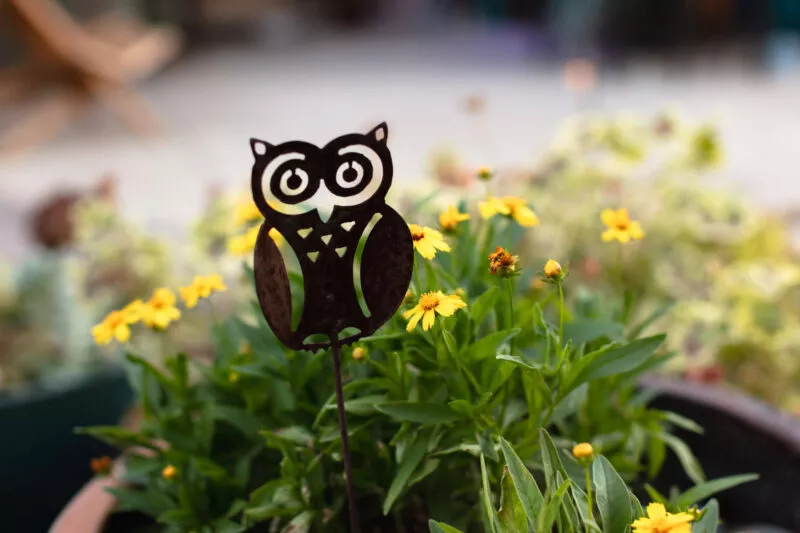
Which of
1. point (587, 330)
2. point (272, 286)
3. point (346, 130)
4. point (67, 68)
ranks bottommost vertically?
point (587, 330)

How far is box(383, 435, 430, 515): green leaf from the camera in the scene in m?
0.76

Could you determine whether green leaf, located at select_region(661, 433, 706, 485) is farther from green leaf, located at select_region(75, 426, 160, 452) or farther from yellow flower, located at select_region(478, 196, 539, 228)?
green leaf, located at select_region(75, 426, 160, 452)

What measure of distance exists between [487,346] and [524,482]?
124 mm

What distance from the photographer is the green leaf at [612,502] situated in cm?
72

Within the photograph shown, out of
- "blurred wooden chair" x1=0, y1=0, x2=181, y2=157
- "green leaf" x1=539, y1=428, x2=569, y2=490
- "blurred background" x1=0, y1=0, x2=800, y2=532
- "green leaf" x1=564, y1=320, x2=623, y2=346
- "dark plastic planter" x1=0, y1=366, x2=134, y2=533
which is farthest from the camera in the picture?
"blurred wooden chair" x1=0, y1=0, x2=181, y2=157

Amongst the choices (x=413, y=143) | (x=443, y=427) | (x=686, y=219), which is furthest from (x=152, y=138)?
(x=443, y=427)

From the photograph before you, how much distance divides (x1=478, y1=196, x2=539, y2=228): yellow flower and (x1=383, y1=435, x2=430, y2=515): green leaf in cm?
22

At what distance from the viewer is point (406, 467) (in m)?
Result: 0.78

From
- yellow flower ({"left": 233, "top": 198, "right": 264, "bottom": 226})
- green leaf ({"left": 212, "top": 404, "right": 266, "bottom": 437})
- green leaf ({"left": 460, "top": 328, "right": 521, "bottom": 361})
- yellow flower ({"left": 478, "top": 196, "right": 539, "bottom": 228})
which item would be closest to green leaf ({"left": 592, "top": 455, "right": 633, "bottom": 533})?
green leaf ({"left": 460, "top": 328, "right": 521, "bottom": 361})

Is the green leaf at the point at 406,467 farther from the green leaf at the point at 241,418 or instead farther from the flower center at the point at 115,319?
the flower center at the point at 115,319

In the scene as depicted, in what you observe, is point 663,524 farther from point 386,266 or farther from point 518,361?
point 386,266

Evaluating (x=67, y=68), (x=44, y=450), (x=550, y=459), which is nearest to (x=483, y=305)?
(x=550, y=459)

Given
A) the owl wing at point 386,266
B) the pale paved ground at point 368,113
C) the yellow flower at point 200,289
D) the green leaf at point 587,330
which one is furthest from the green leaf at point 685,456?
the pale paved ground at point 368,113

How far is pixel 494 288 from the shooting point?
78 centimetres
